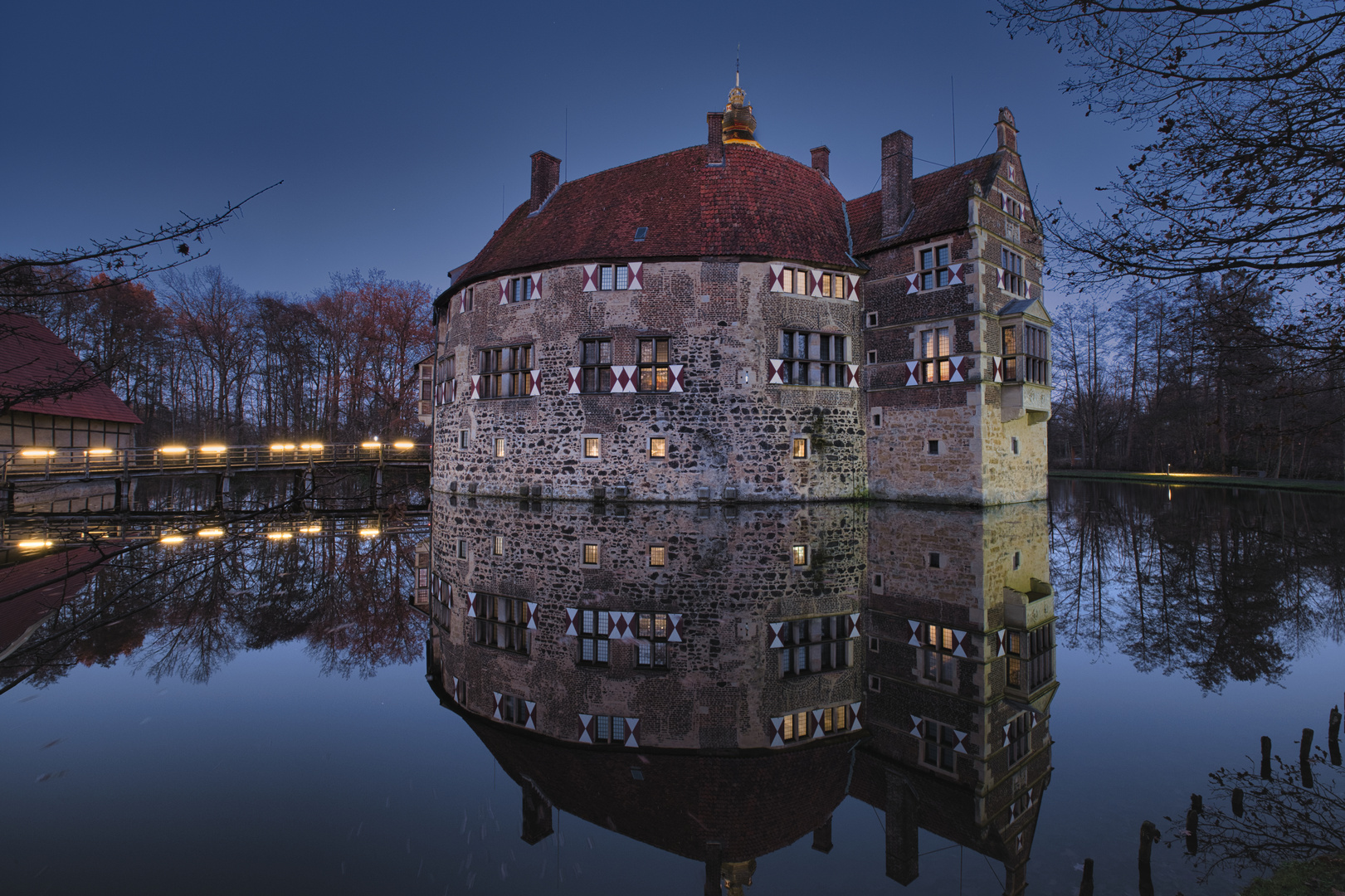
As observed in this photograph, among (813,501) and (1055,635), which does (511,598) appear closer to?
(1055,635)

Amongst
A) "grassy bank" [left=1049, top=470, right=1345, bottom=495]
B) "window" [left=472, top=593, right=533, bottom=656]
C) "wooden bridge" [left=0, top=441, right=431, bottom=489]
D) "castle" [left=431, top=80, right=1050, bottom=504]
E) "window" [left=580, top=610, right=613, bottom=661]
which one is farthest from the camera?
"grassy bank" [left=1049, top=470, right=1345, bottom=495]

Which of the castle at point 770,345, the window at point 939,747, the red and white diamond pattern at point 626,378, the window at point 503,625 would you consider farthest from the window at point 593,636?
the red and white diamond pattern at point 626,378

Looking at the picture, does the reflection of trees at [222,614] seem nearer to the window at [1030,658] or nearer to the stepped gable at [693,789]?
the stepped gable at [693,789]

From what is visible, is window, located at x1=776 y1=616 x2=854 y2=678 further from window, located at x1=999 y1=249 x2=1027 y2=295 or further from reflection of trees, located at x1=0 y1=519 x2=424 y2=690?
window, located at x1=999 y1=249 x2=1027 y2=295

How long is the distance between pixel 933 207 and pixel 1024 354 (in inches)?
187

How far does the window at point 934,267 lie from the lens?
1739cm

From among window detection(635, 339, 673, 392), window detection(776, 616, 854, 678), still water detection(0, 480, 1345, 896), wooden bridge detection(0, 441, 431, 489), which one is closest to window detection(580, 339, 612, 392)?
window detection(635, 339, 673, 392)

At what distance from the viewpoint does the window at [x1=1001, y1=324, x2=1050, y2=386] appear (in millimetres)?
17203

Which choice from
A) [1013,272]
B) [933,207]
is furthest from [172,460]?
[1013,272]

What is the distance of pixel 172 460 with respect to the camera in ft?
66.8

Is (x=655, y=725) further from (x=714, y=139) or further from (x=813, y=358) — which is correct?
(x=714, y=139)

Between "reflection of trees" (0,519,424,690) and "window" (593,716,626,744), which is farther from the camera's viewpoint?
"reflection of trees" (0,519,424,690)

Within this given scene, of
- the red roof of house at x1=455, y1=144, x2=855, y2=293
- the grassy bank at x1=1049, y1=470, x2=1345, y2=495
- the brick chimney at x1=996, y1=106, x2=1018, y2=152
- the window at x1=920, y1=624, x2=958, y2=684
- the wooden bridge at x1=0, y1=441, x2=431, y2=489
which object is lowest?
the window at x1=920, y1=624, x2=958, y2=684

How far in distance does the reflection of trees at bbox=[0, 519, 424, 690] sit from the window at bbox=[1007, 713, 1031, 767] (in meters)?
4.68
